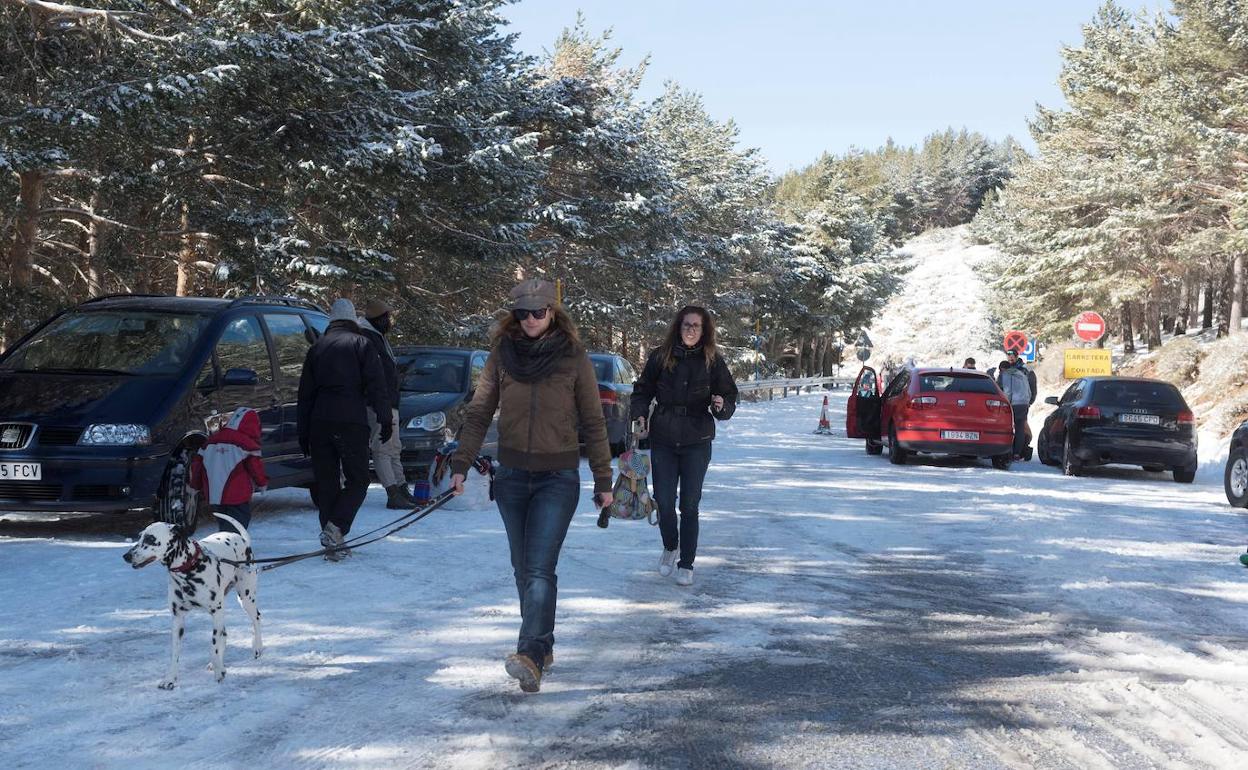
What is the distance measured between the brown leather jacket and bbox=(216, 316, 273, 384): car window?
517cm

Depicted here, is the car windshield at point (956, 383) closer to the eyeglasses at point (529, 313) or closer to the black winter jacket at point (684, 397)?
the black winter jacket at point (684, 397)

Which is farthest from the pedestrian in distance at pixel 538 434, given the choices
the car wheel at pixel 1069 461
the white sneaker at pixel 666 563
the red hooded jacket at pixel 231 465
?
the car wheel at pixel 1069 461

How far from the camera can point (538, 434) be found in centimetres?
552

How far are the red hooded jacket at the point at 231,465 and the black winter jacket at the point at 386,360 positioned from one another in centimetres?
198

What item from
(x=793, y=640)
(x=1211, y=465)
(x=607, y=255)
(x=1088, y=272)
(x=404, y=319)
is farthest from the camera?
(x=1088, y=272)

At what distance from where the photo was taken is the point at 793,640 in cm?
661

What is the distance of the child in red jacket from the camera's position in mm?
7035

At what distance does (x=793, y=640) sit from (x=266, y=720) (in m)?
2.96

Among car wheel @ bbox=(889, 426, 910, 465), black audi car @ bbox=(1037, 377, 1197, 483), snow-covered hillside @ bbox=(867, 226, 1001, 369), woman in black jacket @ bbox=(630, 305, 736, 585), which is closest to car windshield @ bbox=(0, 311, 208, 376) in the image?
woman in black jacket @ bbox=(630, 305, 736, 585)

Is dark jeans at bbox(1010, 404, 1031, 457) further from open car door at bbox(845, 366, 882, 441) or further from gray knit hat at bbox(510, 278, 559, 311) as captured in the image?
gray knit hat at bbox(510, 278, 559, 311)

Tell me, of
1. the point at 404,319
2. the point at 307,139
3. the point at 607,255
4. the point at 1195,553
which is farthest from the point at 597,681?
the point at 607,255

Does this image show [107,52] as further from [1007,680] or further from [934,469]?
[1007,680]

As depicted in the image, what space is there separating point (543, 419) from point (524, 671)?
114 cm

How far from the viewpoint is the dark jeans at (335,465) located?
349 inches
